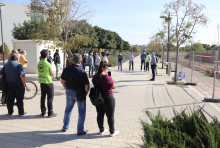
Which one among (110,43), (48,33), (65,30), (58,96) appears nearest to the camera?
(58,96)

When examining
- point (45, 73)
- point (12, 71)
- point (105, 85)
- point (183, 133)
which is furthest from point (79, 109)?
point (12, 71)

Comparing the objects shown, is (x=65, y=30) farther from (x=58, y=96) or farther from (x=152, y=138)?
(x=152, y=138)

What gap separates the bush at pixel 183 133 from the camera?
2.42 metres

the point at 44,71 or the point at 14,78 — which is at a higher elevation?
the point at 44,71

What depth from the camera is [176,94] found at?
836cm

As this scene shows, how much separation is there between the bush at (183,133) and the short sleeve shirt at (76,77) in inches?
62.0

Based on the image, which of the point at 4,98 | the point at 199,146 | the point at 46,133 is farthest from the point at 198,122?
the point at 4,98

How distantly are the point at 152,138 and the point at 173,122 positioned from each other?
0.73 metres

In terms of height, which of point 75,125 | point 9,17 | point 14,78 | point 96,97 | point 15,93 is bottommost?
point 75,125

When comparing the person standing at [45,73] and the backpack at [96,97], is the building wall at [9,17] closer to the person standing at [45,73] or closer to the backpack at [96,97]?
the person standing at [45,73]

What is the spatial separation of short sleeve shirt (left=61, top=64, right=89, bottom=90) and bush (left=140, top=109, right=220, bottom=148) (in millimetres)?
1575

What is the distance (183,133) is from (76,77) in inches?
89.2

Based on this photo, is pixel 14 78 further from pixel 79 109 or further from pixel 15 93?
pixel 79 109

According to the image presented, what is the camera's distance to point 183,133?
2613mm
